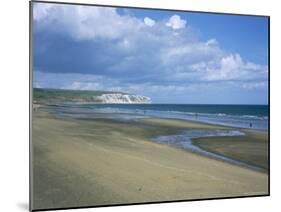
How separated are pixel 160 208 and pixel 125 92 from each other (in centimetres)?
116

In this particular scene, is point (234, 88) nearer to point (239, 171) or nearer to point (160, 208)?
point (239, 171)

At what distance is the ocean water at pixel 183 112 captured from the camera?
4.45 m

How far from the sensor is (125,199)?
14.5ft

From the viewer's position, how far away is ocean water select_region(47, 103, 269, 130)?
4449 mm

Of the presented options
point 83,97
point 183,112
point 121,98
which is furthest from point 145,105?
point 83,97

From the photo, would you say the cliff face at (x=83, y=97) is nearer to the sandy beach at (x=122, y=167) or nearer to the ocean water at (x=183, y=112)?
the ocean water at (x=183, y=112)

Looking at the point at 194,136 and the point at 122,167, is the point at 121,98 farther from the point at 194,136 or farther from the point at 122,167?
the point at 194,136

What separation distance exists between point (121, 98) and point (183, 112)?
0.68m

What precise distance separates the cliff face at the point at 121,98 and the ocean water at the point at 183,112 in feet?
0.14

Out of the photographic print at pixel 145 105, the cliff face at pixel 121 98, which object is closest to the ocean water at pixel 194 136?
the photographic print at pixel 145 105

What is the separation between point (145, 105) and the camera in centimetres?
457

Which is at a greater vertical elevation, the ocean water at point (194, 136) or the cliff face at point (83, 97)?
the cliff face at point (83, 97)

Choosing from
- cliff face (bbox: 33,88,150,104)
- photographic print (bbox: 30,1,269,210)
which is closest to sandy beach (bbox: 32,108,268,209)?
photographic print (bbox: 30,1,269,210)
